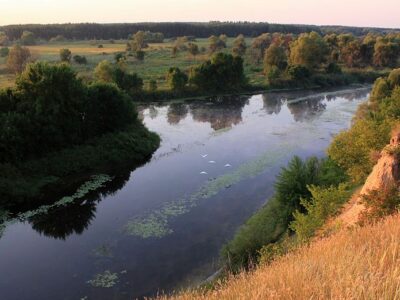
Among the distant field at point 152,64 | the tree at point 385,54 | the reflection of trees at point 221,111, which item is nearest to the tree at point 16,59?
the distant field at point 152,64

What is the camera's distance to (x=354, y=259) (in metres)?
7.36

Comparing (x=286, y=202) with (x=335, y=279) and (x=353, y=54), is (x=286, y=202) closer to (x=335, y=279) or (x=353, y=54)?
(x=335, y=279)

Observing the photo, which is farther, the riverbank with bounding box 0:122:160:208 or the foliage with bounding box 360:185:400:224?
the riverbank with bounding box 0:122:160:208

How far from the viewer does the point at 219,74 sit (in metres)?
87.1

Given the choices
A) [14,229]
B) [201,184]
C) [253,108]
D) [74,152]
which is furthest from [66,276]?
[253,108]

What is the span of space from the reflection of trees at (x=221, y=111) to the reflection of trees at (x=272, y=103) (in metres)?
4.13

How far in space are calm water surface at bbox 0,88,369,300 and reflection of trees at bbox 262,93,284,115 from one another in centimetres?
1346

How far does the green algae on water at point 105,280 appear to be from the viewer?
24.5m

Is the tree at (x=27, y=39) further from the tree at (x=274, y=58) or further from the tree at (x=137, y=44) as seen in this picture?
the tree at (x=274, y=58)

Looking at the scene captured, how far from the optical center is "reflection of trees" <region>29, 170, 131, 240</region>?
3161 centimetres

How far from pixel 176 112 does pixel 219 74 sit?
19639mm

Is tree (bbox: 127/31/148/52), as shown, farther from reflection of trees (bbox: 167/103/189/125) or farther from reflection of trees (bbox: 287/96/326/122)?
reflection of trees (bbox: 287/96/326/122)

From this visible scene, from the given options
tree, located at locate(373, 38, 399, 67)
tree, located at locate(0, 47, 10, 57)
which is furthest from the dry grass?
Answer: tree, located at locate(0, 47, 10, 57)

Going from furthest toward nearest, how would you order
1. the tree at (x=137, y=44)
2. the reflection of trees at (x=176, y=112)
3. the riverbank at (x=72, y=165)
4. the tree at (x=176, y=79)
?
the tree at (x=137, y=44) → the tree at (x=176, y=79) → the reflection of trees at (x=176, y=112) → the riverbank at (x=72, y=165)
